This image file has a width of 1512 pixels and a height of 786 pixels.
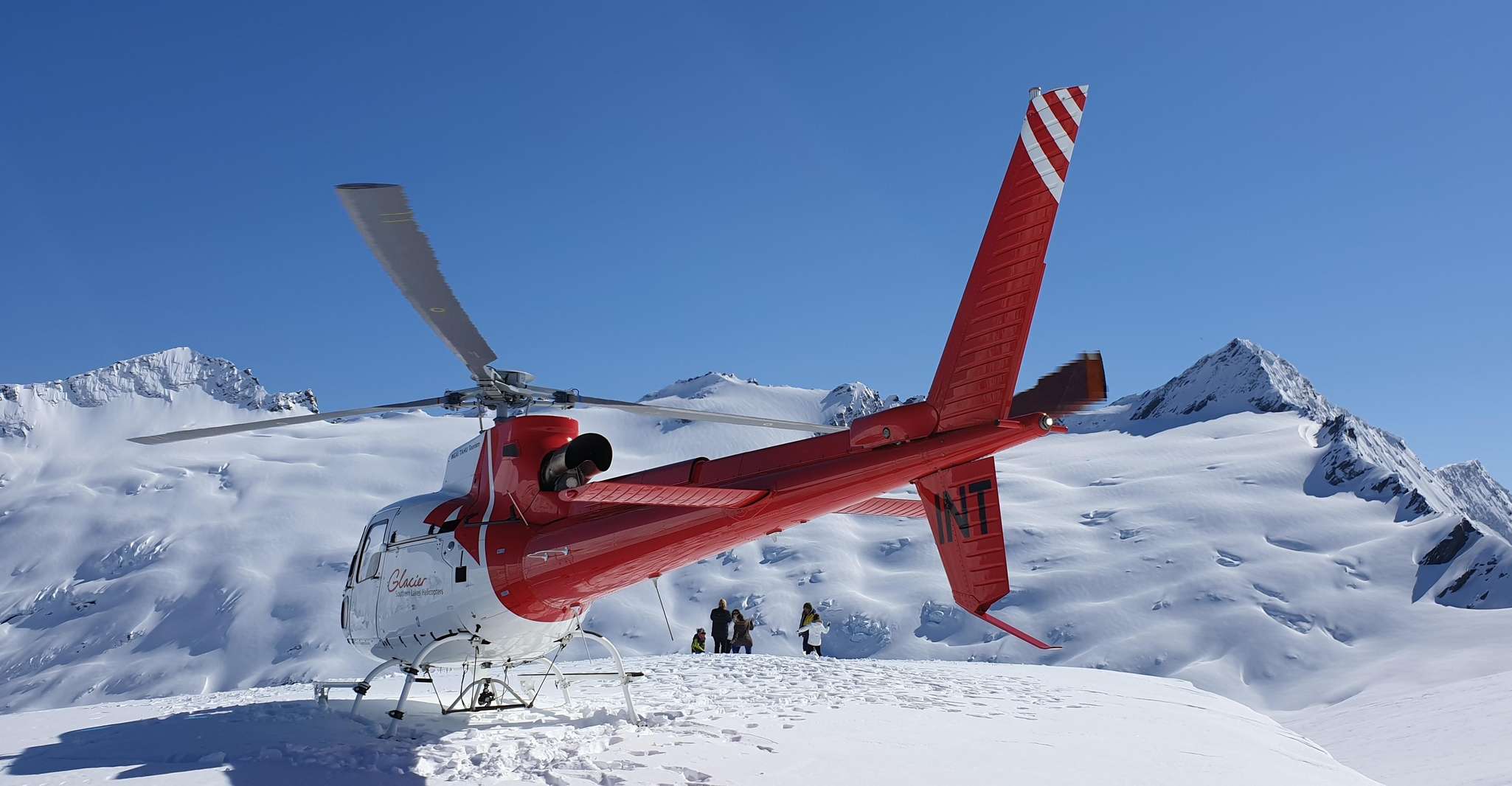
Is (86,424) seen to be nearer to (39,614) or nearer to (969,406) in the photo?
(39,614)

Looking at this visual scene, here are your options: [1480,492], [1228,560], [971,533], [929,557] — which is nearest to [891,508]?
[971,533]

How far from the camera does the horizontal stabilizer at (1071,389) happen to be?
5773 mm

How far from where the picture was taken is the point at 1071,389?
5840 millimetres

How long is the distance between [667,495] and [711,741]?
2.52 meters

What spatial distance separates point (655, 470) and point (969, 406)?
2969mm

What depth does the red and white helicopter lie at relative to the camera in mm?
5910

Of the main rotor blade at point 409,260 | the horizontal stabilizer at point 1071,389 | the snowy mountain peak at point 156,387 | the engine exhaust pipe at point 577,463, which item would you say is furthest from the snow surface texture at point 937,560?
the snowy mountain peak at point 156,387

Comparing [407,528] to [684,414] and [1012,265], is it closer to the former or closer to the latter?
[684,414]

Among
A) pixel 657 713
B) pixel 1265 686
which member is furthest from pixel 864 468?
pixel 1265 686

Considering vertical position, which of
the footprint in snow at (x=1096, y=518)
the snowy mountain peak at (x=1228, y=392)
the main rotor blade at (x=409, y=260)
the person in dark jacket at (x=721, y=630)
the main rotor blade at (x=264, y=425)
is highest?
the snowy mountain peak at (x=1228, y=392)

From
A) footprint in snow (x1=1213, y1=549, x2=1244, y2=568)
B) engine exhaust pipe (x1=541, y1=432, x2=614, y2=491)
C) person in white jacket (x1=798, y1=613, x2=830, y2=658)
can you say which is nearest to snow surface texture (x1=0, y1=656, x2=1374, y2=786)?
engine exhaust pipe (x1=541, y1=432, x2=614, y2=491)

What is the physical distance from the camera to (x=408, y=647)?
907 cm

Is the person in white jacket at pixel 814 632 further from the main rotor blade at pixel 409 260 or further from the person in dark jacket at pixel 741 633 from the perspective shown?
the main rotor blade at pixel 409 260

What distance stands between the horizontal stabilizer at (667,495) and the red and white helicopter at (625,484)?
17 millimetres
